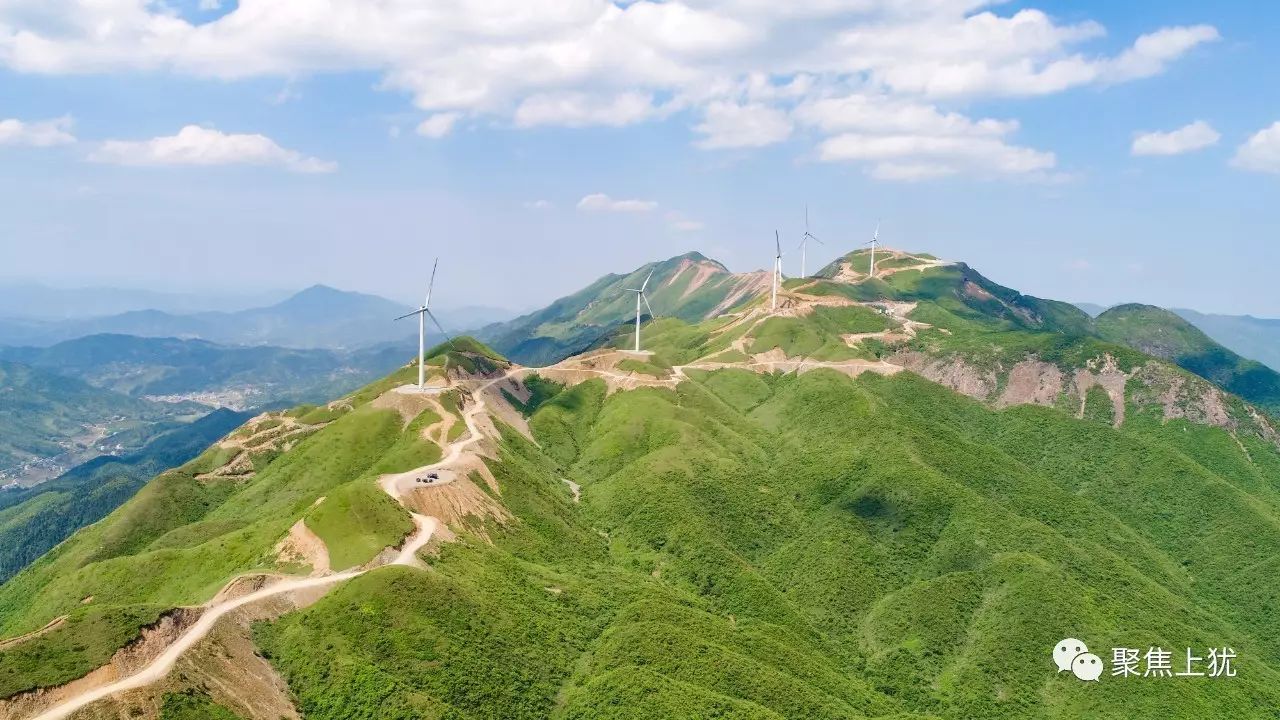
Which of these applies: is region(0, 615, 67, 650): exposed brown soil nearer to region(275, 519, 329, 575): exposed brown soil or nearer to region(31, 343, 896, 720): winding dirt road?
region(31, 343, 896, 720): winding dirt road

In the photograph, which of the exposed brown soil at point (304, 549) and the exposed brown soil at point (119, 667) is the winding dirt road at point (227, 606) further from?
the exposed brown soil at point (304, 549)

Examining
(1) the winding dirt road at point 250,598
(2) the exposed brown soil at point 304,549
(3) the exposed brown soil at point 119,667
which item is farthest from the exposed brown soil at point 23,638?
(2) the exposed brown soil at point 304,549

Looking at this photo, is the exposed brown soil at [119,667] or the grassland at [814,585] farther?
the grassland at [814,585]

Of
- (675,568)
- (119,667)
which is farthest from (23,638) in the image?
(675,568)

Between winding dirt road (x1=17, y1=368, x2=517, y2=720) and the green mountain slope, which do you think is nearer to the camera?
winding dirt road (x1=17, y1=368, x2=517, y2=720)

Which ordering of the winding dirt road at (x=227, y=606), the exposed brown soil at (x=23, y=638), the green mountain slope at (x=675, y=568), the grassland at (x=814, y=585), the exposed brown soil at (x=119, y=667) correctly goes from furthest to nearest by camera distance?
the grassland at (x=814, y=585) → the green mountain slope at (x=675, y=568) → the exposed brown soil at (x=23, y=638) → the winding dirt road at (x=227, y=606) → the exposed brown soil at (x=119, y=667)

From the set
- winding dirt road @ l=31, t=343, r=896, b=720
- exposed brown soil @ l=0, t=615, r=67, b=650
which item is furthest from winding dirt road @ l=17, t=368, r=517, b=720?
exposed brown soil @ l=0, t=615, r=67, b=650

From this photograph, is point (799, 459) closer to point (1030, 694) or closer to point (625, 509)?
point (625, 509)

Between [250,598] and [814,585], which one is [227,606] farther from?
[814,585]
